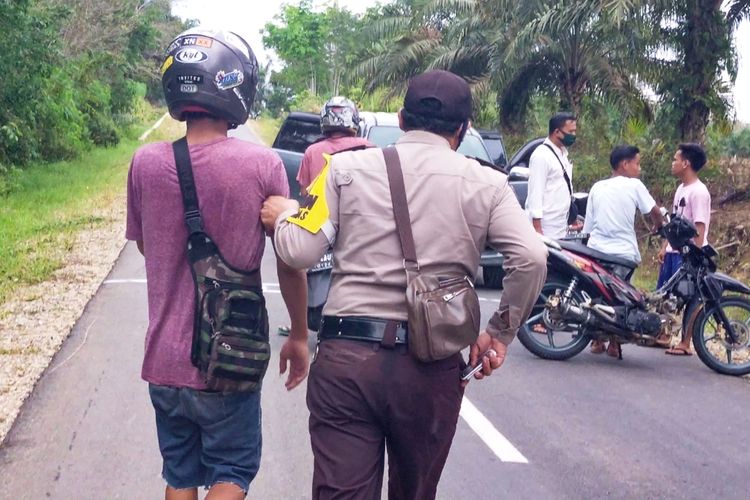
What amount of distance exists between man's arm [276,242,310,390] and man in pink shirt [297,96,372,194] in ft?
11.8

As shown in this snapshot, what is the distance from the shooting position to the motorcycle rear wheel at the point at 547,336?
8.21 m

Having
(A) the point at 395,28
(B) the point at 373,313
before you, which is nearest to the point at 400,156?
(B) the point at 373,313

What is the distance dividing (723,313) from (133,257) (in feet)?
25.0

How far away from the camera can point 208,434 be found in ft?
10.7

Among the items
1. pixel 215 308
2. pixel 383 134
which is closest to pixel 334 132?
pixel 215 308

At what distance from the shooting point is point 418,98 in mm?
3396

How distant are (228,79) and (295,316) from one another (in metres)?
0.81

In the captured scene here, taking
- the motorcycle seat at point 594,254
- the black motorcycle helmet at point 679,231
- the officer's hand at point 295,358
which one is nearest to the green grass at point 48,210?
the motorcycle seat at point 594,254

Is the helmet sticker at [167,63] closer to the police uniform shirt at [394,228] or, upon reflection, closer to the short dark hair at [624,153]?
the police uniform shirt at [394,228]

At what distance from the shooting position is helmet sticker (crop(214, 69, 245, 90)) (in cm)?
325

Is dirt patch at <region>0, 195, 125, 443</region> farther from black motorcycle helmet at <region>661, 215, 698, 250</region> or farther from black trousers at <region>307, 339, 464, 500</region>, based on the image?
black motorcycle helmet at <region>661, 215, 698, 250</region>

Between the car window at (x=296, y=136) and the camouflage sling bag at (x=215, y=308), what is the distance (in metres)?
11.5

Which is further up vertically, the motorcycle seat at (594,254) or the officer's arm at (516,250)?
the officer's arm at (516,250)

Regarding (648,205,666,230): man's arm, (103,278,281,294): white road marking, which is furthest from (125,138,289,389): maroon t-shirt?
(103,278,281,294): white road marking
